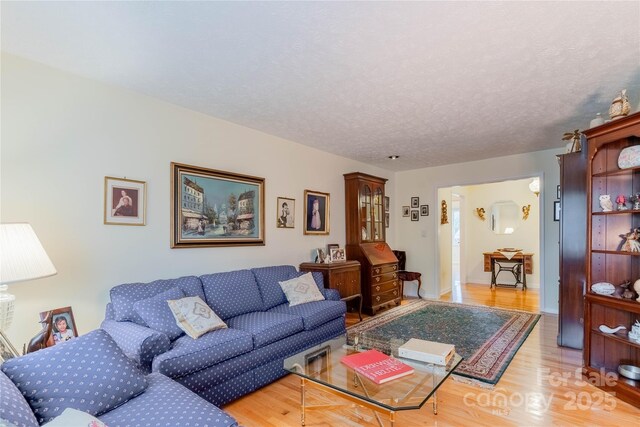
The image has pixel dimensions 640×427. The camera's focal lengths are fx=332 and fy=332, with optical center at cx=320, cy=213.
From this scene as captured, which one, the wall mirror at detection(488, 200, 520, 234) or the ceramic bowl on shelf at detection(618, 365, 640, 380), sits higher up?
the wall mirror at detection(488, 200, 520, 234)

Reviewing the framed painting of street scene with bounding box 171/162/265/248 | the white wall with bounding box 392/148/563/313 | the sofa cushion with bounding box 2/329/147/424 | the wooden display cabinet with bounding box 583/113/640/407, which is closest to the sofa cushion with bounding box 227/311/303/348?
the framed painting of street scene with bounding box 171/162/265/248

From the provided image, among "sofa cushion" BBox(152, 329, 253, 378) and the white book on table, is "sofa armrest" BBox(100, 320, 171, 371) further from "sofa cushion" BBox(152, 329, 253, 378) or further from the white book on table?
the white book on table

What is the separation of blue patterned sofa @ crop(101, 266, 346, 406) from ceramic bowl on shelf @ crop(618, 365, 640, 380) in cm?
226

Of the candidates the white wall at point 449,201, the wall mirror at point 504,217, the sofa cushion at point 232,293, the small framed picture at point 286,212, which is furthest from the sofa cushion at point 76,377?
the wall mirror at point 504,217

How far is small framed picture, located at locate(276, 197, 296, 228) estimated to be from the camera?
13.6ft

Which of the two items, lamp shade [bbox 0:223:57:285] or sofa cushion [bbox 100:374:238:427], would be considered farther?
lamp shade [bbox 0:223:57:285]

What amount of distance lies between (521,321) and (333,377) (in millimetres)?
3508

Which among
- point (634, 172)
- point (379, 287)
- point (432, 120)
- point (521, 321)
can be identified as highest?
point (432, 120)

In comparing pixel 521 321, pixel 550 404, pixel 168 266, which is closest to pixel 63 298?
pixel 168 266

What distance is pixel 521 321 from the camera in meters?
4.34

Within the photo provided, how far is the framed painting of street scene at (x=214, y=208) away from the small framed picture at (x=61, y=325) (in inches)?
37.9

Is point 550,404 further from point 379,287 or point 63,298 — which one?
point 63,298

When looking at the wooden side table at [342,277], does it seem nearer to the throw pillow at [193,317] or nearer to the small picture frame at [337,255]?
the small picture frame at [337,255]

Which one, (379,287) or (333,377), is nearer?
(333,377)
